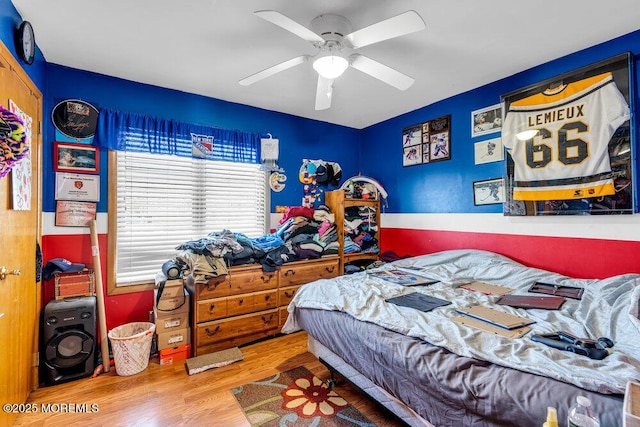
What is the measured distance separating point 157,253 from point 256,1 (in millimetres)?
2345

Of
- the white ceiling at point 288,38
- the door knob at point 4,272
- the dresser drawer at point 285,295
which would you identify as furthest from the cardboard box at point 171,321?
the white ceiling at point 288,38

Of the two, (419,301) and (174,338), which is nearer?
(419,301)

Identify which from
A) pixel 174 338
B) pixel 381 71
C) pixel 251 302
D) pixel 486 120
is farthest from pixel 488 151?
pixel 174 338

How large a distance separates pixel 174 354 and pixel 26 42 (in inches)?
96.2

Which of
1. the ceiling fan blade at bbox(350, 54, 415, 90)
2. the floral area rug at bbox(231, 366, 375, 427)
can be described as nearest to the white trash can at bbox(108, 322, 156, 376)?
the floral area rug at bbox(231, 366, 375, 427)

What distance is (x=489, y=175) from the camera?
2932 millimetres

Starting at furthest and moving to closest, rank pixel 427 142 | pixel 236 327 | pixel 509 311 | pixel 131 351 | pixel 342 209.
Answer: pixel 342 209 → pixel 427 142 → pixel 236 327 → pixel 131 351 → pixel 509 311

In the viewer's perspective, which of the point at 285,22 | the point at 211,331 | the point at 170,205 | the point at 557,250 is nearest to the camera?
the point at 285,22

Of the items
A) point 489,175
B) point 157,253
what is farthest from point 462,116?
point 157,253

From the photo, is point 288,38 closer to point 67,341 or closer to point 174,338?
point 174,338

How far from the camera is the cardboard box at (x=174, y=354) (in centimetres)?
250

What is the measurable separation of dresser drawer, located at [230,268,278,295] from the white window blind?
0.68 metres

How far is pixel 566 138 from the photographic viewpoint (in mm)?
2375

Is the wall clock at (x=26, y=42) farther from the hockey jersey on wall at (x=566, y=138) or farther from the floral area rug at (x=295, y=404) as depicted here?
the hockey jersey on wall at (x=566, y=138)
